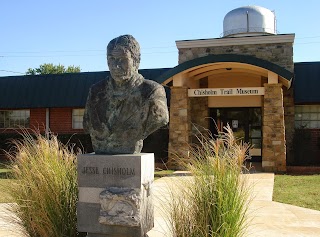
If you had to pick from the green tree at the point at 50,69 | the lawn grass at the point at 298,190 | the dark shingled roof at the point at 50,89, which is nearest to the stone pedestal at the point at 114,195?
the lawn grass at the point at 298,190

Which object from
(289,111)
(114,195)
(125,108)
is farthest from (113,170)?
(289,111)

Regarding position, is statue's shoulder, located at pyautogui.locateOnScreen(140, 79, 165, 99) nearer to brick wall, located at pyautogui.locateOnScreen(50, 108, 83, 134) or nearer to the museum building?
the museum building

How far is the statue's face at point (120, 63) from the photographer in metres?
4.92

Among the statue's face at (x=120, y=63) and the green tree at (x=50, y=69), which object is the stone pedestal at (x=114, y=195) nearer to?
the statue's face at (x=120, y=63)

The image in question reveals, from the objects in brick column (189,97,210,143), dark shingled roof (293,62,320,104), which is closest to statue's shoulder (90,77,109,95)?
brick column (189,97,210,143)

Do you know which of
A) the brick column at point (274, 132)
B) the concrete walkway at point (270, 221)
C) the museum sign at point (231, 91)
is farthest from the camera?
the museum sign at point (231, 91)

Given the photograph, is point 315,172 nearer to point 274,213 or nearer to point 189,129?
point 189,129

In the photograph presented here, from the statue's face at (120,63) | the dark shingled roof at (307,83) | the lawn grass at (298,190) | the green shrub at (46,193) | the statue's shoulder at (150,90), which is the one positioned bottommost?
the lawn grass at (298,190)

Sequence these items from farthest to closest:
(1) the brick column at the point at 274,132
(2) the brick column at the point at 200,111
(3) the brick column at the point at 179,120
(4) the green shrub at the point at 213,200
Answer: (2) the brick column at the point at 200,111
(3) the brick column at the point at 179,120
(1) the brick column at the point at 274,132
(4) the green shrub at the point at 213,200

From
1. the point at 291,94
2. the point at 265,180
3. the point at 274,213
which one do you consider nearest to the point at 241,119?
the point at 291,94

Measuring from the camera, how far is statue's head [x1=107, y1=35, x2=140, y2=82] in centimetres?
491

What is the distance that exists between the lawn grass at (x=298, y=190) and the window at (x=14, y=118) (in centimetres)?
1470

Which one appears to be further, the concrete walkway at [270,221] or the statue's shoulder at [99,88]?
the concrete walkway at [270,221]

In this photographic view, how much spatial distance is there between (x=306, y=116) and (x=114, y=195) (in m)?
15.6
